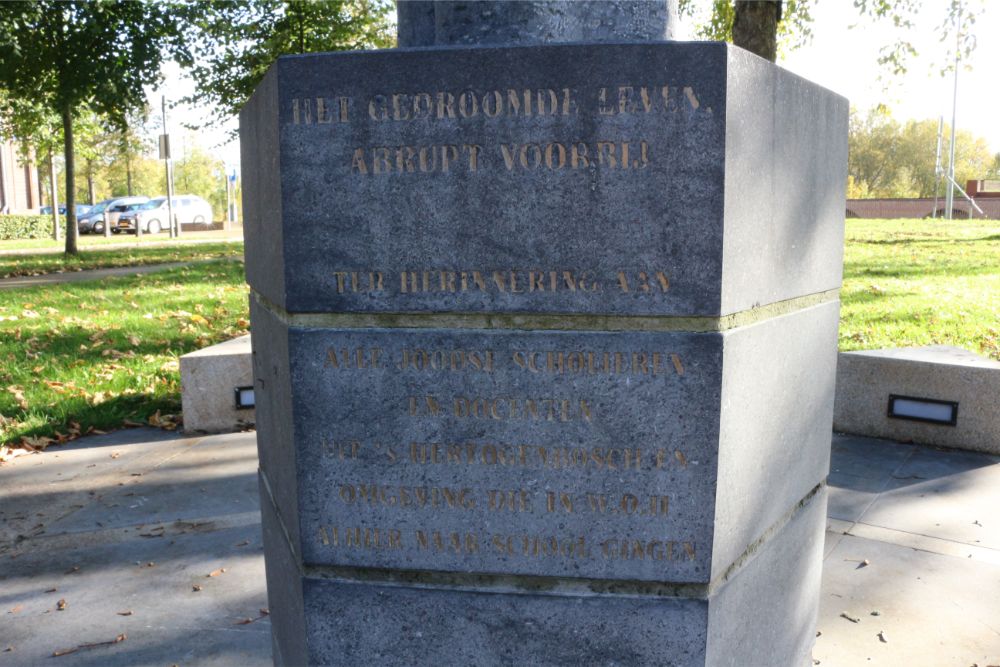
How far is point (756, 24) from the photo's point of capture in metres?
11.0

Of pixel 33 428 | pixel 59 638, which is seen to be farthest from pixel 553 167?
pixel 33 428

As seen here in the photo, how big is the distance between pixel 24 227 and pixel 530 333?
40.7 m

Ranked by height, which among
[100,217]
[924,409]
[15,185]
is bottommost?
[924,409]

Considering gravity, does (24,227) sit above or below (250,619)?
above

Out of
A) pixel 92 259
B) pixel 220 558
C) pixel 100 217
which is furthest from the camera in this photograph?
pixel 100 217

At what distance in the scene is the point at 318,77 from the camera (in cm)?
214

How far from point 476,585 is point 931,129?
85314mm

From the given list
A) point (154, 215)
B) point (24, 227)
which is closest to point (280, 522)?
point (24, 227)

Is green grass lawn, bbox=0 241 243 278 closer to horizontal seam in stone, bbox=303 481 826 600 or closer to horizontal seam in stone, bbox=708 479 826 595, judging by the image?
horizontal seam in stone, bbox=303 481 826 600

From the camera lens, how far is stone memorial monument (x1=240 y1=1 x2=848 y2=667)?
2.08m

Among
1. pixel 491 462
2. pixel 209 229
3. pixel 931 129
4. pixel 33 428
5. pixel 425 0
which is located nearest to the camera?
pixel 491 462

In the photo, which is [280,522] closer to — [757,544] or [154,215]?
[757,544]

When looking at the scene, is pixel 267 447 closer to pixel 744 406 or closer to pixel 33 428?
pixel 744 406

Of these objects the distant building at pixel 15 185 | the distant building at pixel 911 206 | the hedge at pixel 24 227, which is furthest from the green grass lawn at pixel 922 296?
the distant building at pixel 15 185
